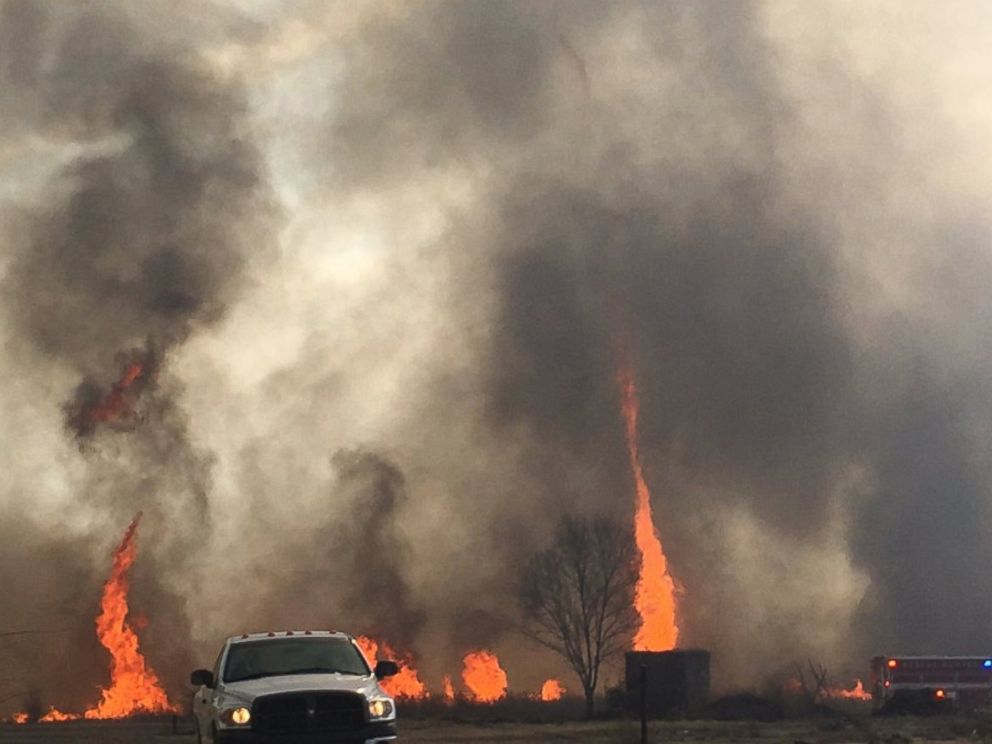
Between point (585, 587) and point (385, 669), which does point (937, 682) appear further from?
point (385, 669)

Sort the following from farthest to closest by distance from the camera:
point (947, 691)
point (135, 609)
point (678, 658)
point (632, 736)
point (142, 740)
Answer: point (135, 609) → point (678, 658) → point (947, 691) → point (142, 740) → point (632, 736)

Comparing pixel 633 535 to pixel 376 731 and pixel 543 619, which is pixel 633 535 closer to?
pixel 543 619

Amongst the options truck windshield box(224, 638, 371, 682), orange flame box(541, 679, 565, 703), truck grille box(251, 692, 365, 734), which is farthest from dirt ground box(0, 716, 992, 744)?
orange flame box(541, 679, 565, 703)

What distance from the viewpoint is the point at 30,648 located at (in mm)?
83250

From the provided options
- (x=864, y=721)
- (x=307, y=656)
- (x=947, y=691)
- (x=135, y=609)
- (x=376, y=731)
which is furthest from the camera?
(x=135, y=609)

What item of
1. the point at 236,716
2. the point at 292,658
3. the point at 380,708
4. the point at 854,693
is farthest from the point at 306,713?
the point at 854,693

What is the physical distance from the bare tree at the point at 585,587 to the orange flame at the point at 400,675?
7.34 metres

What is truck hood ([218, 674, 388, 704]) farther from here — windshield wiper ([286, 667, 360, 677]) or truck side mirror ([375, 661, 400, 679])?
truck side mirror ([375, 661, 400, 679])

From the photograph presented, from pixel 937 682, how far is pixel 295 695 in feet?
138

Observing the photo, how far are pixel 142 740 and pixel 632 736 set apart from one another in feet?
53.4

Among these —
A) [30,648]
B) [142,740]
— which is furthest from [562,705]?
[142,740]

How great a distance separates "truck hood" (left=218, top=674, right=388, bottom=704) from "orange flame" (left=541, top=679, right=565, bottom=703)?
64.4 m

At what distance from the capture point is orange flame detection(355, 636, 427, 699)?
79.7 metres

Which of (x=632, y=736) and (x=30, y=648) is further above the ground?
(x=30, y=648)
